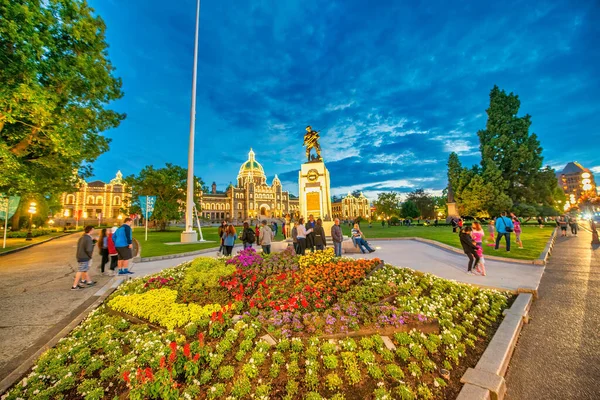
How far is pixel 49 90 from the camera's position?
10.9 meters

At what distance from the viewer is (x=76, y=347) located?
13.1ft

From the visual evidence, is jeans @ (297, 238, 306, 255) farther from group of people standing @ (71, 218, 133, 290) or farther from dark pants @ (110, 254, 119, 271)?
dark pants @ (110, 254, 119, 271)

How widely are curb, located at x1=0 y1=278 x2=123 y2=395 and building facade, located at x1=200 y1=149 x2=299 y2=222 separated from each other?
104m

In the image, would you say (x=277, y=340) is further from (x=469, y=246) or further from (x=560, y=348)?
(x=469, y=246)

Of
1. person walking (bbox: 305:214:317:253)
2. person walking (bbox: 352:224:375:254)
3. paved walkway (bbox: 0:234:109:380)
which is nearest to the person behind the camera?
paved walkway (bbox: 0:234:109:380)

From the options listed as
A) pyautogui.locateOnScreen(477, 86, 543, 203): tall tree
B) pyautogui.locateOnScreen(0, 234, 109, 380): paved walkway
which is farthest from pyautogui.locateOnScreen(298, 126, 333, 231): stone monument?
pyautogui.locateOnScreen(477, 86, 543, 203): tall tree

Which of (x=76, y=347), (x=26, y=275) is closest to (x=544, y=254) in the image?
(x=76, y=347)

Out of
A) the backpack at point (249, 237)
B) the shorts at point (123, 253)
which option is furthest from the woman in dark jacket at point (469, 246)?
the shorts at point (123, 253)

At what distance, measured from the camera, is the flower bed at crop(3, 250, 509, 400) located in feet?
10.2

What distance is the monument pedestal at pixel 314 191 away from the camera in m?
19.3

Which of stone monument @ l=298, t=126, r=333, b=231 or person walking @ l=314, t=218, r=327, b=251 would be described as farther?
stone monument @ l=298, t=126, r=333, b=231

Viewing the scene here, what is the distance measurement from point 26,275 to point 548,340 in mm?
16404

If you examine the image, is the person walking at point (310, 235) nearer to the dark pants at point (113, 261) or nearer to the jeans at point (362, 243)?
the jeans at point (362, 243)

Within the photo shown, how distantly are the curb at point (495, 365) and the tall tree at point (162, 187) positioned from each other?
45925mm
